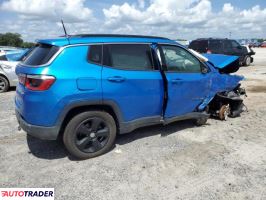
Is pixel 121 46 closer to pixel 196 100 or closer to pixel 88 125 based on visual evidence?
pixel 88 125

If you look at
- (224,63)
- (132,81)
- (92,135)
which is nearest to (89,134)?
(92,135)

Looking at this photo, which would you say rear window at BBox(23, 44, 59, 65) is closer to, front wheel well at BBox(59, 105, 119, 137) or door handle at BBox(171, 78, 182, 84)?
front wheel well at BBox(59, 105, 119, 137)

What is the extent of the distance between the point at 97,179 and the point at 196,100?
2606 mm

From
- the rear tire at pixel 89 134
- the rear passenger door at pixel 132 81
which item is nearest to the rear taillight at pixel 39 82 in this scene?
the rear tire at pixel 89 134

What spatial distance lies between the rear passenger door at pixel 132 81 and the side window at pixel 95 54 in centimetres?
8

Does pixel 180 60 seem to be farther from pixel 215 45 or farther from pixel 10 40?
pixel 10 40

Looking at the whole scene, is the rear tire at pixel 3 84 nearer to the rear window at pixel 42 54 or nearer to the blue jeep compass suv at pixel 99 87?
the blue jeep compass suv at pixel 99 87

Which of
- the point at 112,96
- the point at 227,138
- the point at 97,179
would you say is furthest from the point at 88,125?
the point at 227,138

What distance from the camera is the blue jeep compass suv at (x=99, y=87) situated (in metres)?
4.12

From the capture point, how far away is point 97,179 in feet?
13.2

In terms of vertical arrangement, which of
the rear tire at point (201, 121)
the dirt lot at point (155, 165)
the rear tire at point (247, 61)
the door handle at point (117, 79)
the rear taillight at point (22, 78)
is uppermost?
the rear taillight at point (22, 78)

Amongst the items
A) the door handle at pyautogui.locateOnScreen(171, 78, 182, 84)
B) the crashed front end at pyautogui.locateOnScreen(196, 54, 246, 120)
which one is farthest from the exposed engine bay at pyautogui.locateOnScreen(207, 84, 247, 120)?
the door handle at pyautogui.locateOnScreen(171, 78, 182, 84)

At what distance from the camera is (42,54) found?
4.37 m

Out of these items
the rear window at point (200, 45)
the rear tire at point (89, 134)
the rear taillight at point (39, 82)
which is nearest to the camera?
the rear taillight at point (39, 82)
